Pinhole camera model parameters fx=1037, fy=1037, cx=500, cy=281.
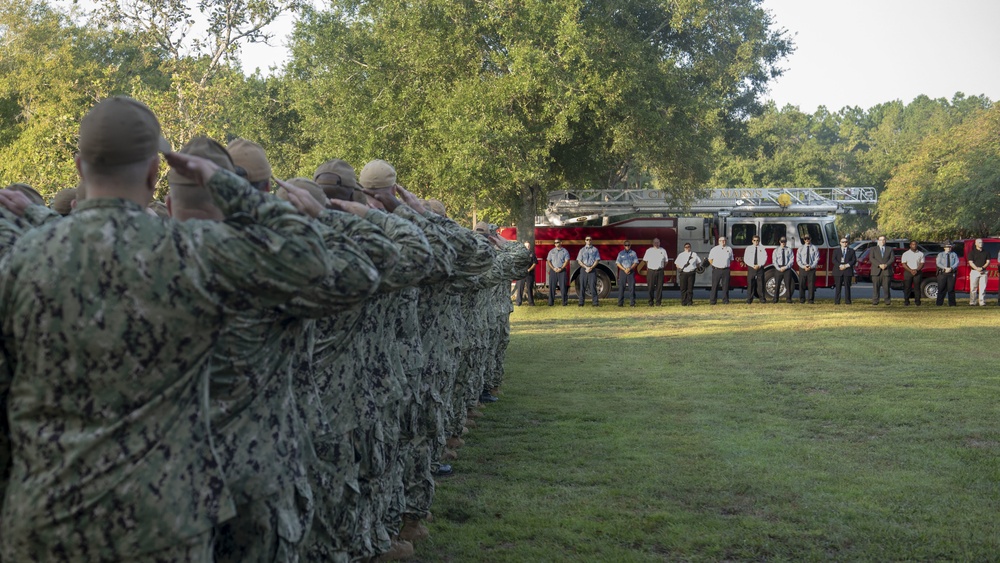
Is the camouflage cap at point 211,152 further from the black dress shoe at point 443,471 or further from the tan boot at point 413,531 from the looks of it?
the black dress shoe at point 443,471

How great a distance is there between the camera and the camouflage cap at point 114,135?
8.87 ft

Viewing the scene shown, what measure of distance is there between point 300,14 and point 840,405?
19.9m

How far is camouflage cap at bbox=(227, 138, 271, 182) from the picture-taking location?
3.87 m

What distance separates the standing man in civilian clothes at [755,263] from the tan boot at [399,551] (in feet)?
69.1

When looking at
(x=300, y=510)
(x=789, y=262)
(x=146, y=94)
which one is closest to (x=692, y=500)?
(x=300, y=510)

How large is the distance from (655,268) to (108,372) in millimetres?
23872

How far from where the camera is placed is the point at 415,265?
455 centimetres

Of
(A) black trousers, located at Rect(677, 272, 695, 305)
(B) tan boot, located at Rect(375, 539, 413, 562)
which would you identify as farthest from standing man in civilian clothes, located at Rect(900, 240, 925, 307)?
(B) tan boot, located at Rect(375, 539, 413, 562)

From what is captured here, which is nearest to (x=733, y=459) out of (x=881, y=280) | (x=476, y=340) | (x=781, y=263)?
(x=476, y=340)

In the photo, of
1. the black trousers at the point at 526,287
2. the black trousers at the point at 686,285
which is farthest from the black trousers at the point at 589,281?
the black trousers at the point at 686,285

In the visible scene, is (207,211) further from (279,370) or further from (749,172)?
(749,172)

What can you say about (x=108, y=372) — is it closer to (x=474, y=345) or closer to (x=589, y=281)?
(x=474, y=345)

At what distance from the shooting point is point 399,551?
5.62 meters

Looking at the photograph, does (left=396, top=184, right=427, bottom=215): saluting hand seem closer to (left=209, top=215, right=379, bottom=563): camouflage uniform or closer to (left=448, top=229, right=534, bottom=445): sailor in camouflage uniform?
(left=448, top=229, right=534, bottom=445): sailor in camouflage uniform
